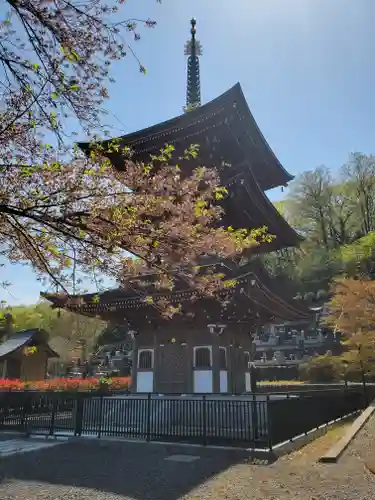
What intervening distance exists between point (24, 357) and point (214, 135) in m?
26.6

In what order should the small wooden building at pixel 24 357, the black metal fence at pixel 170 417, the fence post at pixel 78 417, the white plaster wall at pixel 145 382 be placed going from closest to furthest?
the black metal fence at pixel 170 417 → the fence post at pixel 78 417 → the white plaster wall at pixel 145 382 → the small wooden building at pixel 24 357

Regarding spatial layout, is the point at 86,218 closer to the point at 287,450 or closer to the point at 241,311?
the point at 287,450

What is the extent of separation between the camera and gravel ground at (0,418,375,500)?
6098 millimetres

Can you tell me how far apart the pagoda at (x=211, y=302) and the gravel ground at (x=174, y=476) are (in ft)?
12.5

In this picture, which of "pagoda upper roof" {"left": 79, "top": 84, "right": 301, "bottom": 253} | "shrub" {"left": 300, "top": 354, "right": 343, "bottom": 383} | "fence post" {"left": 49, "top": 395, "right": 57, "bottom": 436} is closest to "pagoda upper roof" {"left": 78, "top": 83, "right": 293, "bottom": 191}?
"pagoda upper roof" {"left": 79, "top": 84, "right": 301, "bottom": 253}

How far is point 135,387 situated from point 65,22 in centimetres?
1199

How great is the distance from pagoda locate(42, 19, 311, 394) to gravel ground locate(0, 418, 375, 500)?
381 centimetres

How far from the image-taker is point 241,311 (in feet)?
42.7

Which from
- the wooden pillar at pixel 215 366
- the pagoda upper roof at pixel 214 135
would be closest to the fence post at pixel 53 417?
A: the wooden pillar at pixel 215 366

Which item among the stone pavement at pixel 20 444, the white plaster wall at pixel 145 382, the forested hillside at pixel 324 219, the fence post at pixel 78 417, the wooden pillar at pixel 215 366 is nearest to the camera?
the stone pavement at pixel 20 444

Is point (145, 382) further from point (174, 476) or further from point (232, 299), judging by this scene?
point (174, 476)

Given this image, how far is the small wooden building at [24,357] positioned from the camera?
30013mm

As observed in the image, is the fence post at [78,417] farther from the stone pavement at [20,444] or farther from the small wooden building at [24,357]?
the small wooden building at [24,357]

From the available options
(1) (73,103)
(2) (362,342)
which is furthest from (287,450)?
(2) (362,342)
